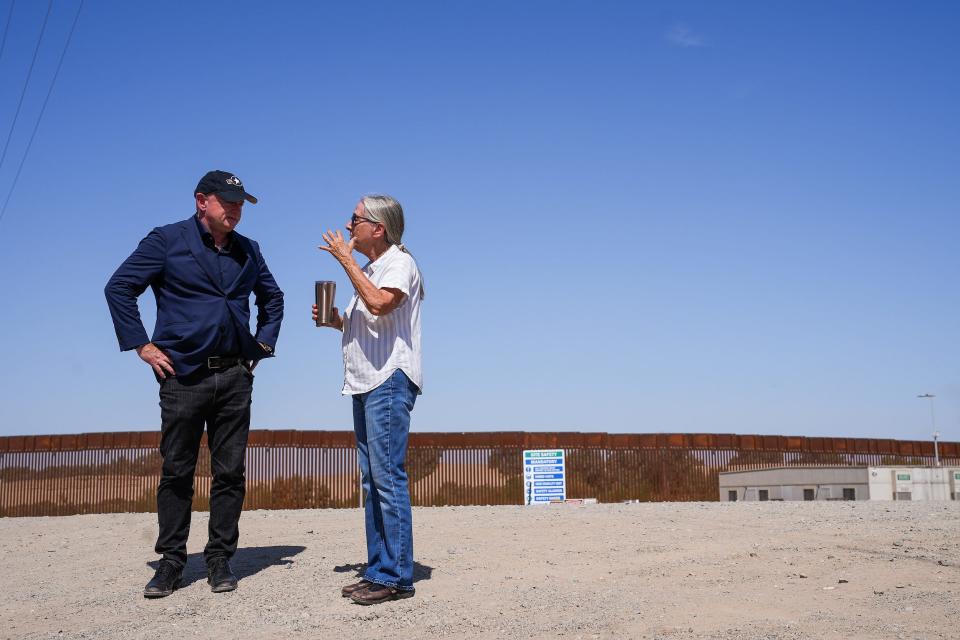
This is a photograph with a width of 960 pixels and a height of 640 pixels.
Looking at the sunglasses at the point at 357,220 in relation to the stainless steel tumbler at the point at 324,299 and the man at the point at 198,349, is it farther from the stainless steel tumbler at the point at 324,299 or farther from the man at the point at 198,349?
the man at the point at 198,349

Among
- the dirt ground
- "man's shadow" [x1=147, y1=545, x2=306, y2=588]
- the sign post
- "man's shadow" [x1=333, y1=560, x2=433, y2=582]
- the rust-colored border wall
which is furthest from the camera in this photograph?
the rust-colored border wall

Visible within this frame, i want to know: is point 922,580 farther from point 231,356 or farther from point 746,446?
point 746,446

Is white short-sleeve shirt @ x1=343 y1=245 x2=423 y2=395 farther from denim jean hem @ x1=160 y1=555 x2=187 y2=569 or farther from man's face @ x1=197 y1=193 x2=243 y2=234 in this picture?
denim jean hem @ x1=160 y1=555 x2=187 y2=569

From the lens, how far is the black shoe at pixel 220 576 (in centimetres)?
457

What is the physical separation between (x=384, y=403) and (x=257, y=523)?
13.5 ft

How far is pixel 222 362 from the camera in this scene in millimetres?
4648

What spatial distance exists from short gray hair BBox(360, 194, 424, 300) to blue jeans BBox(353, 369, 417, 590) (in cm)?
59

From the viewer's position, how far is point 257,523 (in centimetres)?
774

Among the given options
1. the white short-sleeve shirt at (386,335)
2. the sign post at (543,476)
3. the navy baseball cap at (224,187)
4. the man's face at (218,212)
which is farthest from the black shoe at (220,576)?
the sign post at (543,476)

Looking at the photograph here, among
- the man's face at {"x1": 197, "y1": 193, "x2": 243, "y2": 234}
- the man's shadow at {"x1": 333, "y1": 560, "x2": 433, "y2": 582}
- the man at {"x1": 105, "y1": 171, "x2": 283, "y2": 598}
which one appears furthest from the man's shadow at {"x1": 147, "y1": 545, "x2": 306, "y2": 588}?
the man's face at {"x1": 197, "y1": 193, "x2": 243, "y2": 234}

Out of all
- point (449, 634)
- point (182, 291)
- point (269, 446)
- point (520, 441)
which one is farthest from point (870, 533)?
point (269, 446)

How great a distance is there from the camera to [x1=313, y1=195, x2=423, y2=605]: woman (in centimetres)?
421

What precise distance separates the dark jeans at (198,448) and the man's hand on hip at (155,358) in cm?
9

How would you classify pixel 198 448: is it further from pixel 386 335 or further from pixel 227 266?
pixel 386 335
